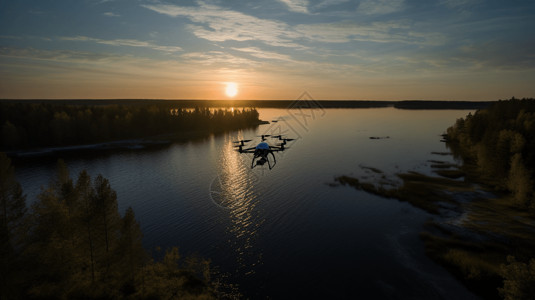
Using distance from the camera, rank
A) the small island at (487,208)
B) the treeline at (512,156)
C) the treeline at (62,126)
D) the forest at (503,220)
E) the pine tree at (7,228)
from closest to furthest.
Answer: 1. the pine tree at (7,228)
2. the forest at (503,220)
3. the small island at (487,208)
4. the treeline at (512,156)
5. the treeline at (62,126)

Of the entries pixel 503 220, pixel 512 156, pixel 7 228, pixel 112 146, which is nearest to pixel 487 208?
pixel 503 220

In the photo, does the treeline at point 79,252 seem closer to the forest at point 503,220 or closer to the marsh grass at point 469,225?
the forest at point 503,220

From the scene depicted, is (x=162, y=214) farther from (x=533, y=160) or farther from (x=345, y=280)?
(x=533, y=160)

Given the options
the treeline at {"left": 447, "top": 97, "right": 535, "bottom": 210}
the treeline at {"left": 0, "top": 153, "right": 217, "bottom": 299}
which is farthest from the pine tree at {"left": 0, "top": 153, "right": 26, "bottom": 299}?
the treeline at {"left": 447, "top": 97, "right": 535, "bottom": 210}

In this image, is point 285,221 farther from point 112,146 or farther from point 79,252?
point 112,146

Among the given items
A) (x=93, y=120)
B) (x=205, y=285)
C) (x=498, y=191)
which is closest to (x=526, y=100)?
(x=498, y=191)

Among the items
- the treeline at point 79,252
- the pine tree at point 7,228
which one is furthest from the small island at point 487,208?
the pine tree at point 7,228
